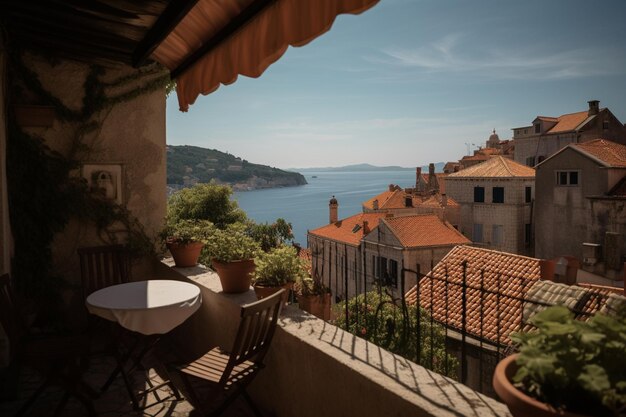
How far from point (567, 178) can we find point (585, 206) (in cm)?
222

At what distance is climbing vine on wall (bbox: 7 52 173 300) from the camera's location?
5.09m

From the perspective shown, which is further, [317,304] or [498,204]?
[498,204]

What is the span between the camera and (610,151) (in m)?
25.5

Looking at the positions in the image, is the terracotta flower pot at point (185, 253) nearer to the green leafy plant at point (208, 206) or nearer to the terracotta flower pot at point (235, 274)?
the terracotta flower pot at point (235, 274)

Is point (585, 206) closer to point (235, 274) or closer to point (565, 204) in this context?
point (565, 204)

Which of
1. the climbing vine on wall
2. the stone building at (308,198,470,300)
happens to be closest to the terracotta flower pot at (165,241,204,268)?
the climbing vine on wall

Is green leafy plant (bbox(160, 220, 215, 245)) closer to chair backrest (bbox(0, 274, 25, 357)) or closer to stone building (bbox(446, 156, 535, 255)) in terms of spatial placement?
chair backrest (bbox(0, 274, 25, 357))

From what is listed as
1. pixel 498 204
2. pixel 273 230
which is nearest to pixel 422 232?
pixel 498 204

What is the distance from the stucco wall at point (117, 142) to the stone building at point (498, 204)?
103 feet

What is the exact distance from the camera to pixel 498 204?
33094mm

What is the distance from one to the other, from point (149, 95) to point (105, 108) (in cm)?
57

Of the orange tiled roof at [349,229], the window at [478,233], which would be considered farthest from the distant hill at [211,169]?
the window at [478,233]

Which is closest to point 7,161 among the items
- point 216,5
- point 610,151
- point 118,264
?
point 118,264

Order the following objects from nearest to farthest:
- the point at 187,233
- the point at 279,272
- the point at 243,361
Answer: the point at 243,361 < the point at 279,272 < the point at 187,233
